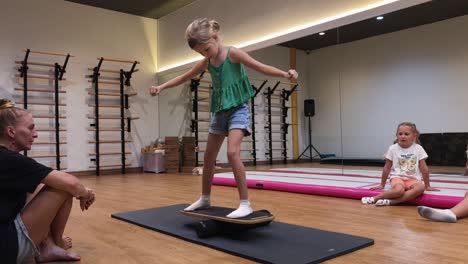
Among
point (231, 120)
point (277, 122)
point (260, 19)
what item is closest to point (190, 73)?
point (231, 120)

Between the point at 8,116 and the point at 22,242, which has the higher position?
the point at 8,116

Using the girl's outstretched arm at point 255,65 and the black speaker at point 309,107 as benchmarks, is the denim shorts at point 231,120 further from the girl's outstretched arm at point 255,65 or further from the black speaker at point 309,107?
the black speaker at point 309,107

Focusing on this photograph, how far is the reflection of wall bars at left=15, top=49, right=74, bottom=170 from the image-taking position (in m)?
6.07

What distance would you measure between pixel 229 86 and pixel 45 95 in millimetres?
5075

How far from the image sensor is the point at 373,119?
5152mm

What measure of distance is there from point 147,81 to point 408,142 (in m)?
5.50

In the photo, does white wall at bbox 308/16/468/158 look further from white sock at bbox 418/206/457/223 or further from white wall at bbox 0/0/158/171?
white wall at bbox 0/0/158/171

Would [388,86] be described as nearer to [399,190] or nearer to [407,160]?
[407,160]

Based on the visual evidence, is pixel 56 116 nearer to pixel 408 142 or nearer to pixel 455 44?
pixel 408 142

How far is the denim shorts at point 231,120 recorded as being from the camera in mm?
2109

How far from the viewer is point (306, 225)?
225 cm

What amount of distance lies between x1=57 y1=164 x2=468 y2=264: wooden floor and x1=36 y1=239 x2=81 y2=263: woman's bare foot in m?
0.07

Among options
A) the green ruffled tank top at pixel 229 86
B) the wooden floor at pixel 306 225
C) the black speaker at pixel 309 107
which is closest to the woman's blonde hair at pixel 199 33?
the green ruffled tank top at pixel 229 86

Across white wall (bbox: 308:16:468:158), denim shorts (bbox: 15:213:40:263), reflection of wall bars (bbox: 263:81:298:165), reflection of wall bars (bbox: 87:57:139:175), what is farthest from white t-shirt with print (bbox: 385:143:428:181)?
reflection of wall bars (bbox: 87:57:139:175)
